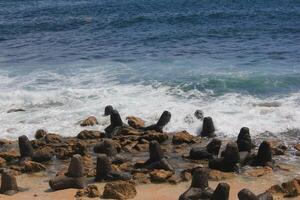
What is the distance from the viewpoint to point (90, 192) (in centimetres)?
1681

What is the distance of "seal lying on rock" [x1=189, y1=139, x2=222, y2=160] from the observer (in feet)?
65.1

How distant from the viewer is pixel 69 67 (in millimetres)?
35812

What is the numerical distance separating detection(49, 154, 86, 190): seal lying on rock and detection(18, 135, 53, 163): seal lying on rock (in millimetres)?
2435

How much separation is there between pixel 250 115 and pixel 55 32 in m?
27.9

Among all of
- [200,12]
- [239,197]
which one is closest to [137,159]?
[239,197]

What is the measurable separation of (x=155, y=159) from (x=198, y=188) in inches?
112

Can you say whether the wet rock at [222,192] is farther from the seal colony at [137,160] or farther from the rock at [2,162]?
the rock at [2,162]

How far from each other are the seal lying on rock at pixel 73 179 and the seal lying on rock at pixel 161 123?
18.1 feet

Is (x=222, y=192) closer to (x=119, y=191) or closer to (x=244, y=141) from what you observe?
(x=119, y=191)

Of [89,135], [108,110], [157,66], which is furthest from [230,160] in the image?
[157,66]

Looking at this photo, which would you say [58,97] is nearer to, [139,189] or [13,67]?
[13,67]

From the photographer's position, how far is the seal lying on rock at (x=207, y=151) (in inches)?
781

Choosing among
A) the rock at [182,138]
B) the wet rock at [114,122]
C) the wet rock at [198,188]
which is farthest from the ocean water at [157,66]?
the wet rock at [198,188]

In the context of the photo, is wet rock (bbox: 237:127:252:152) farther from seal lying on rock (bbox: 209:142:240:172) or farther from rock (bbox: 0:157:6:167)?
rock (bbox: 0:157:6:167)
